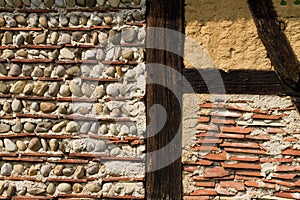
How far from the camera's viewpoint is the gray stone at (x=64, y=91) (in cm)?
361

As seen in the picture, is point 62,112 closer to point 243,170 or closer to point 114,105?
point 114,105

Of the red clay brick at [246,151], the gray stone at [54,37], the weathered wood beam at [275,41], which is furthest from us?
the gray stone at [54,37]

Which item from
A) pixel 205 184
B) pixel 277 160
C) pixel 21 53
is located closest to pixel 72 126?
pixel 21 53

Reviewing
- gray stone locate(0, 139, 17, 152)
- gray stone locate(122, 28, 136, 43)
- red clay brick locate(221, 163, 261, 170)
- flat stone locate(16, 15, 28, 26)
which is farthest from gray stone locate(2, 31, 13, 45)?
red clay brick locate(221, 163, 261, 170)

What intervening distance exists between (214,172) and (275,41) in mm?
Result: 1042

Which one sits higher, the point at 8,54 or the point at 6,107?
the point at 8,54

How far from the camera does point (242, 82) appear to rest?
11.5 ft

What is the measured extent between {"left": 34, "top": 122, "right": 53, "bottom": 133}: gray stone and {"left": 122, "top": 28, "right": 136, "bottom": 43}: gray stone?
2.81 feet

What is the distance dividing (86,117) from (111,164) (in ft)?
1.31

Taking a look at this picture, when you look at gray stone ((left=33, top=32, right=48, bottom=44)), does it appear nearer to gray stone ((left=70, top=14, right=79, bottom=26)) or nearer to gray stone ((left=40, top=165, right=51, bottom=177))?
gray stone ((left=70, top=14, right=79, bottom=26))

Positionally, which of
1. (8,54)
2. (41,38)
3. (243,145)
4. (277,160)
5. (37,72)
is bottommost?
(277,160)

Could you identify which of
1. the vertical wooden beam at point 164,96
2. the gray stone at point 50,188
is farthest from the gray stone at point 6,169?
the vertical wooden beam at point 164,96

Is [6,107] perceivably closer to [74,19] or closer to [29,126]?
[29,126]

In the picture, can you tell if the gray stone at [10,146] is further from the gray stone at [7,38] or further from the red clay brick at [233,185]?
the red clay brick at [233,185]
